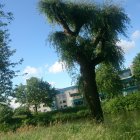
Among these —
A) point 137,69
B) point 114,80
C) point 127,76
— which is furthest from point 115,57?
point 127,76

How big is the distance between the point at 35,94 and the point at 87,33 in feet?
257

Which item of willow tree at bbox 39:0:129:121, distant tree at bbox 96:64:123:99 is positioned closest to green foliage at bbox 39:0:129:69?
willow tree at bbox 39:0:129:121

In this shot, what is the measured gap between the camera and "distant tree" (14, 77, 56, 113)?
101 metres

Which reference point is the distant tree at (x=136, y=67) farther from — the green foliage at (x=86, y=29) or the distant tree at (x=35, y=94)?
the green foliage at (x=86, y=29)

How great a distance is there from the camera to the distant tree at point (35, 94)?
101062 mm

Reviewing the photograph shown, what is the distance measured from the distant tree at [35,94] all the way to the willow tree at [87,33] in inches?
3062

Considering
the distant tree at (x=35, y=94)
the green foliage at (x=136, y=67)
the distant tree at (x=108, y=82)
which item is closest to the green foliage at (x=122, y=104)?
the distant tree at (x=108, y=82)

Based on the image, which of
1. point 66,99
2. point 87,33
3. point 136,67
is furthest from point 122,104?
point 66,99

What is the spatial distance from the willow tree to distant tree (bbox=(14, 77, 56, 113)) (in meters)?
77.8

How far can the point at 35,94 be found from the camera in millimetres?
101062

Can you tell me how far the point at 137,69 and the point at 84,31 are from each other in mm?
59767

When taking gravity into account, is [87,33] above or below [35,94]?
below

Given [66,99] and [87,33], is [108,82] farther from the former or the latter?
[66,99]

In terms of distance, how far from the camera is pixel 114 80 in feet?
214
